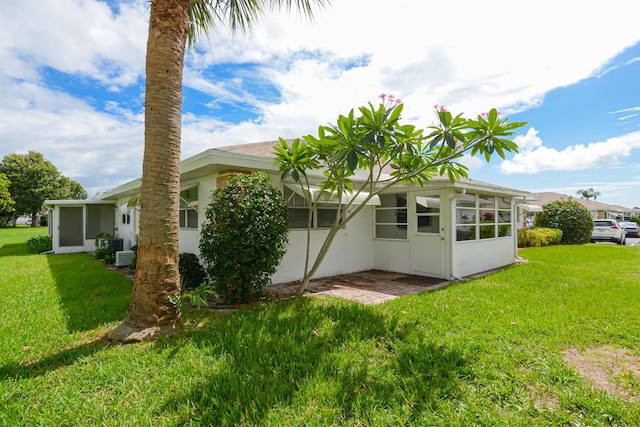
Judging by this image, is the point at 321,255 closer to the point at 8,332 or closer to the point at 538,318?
the point at 538,318

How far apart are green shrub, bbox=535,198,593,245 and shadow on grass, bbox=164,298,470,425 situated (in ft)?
87.4

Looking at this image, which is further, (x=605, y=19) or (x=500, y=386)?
(x=605, y=19)

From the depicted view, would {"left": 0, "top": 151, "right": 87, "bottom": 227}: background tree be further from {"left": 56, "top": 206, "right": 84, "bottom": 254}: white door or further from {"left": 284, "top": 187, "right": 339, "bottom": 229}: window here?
{"left": 284, "top": 187, "right": 339, "bottom": 229}: window

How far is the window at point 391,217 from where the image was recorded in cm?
1231

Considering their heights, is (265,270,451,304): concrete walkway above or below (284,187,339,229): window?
below

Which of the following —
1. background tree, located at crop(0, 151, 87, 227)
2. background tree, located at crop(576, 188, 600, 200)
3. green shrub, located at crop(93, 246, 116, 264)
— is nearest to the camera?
green shrub, located at crop(93, 246, 116, 264)

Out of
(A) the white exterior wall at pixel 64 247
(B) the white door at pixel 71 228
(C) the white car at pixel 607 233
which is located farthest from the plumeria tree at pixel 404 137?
(C) the white car at pixel 607 233

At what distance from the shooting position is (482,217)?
511 inches

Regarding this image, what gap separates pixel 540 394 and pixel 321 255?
5.34 metres

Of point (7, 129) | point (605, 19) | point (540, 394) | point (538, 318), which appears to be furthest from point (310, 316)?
point (7, 129)

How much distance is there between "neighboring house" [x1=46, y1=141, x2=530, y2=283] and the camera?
1019 cm

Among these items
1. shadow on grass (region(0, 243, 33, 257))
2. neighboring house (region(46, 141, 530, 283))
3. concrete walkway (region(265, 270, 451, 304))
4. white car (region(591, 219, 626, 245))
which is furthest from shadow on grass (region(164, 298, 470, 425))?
white car (region(591, 219, 626, 245))

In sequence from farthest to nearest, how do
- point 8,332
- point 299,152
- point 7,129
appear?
point 7,129, point 299,152, point 8,332

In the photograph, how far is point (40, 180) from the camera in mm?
50500
